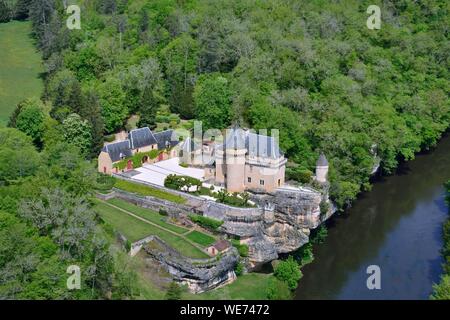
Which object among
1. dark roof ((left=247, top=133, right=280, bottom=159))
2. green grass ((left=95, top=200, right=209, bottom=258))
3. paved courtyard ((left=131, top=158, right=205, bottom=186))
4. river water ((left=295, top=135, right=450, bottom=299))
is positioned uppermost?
dark roof ((left=247, top=133, right=280, bottom=159))

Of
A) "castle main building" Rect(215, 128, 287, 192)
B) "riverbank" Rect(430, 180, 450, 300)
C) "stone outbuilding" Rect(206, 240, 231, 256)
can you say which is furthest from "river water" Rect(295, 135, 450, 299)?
"castle main building" Rect(215, 128, 287, 192)

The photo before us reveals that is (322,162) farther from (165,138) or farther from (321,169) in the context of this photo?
(165,138)

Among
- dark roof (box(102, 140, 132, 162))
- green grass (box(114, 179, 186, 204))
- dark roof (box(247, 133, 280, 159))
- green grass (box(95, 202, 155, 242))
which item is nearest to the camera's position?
green grass (box(95, 202, 155, 242))

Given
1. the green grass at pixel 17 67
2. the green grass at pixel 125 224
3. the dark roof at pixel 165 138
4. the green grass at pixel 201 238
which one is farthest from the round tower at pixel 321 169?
the green grass at pixel 17 67

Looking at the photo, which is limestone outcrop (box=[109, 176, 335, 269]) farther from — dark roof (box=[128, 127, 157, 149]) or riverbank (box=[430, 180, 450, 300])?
riverbank (box=[430, 180, 450, 300])

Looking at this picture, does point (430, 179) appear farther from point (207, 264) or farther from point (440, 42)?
point (207, 264)

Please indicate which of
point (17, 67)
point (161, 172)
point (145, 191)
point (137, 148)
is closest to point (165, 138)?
point (137, 148)
